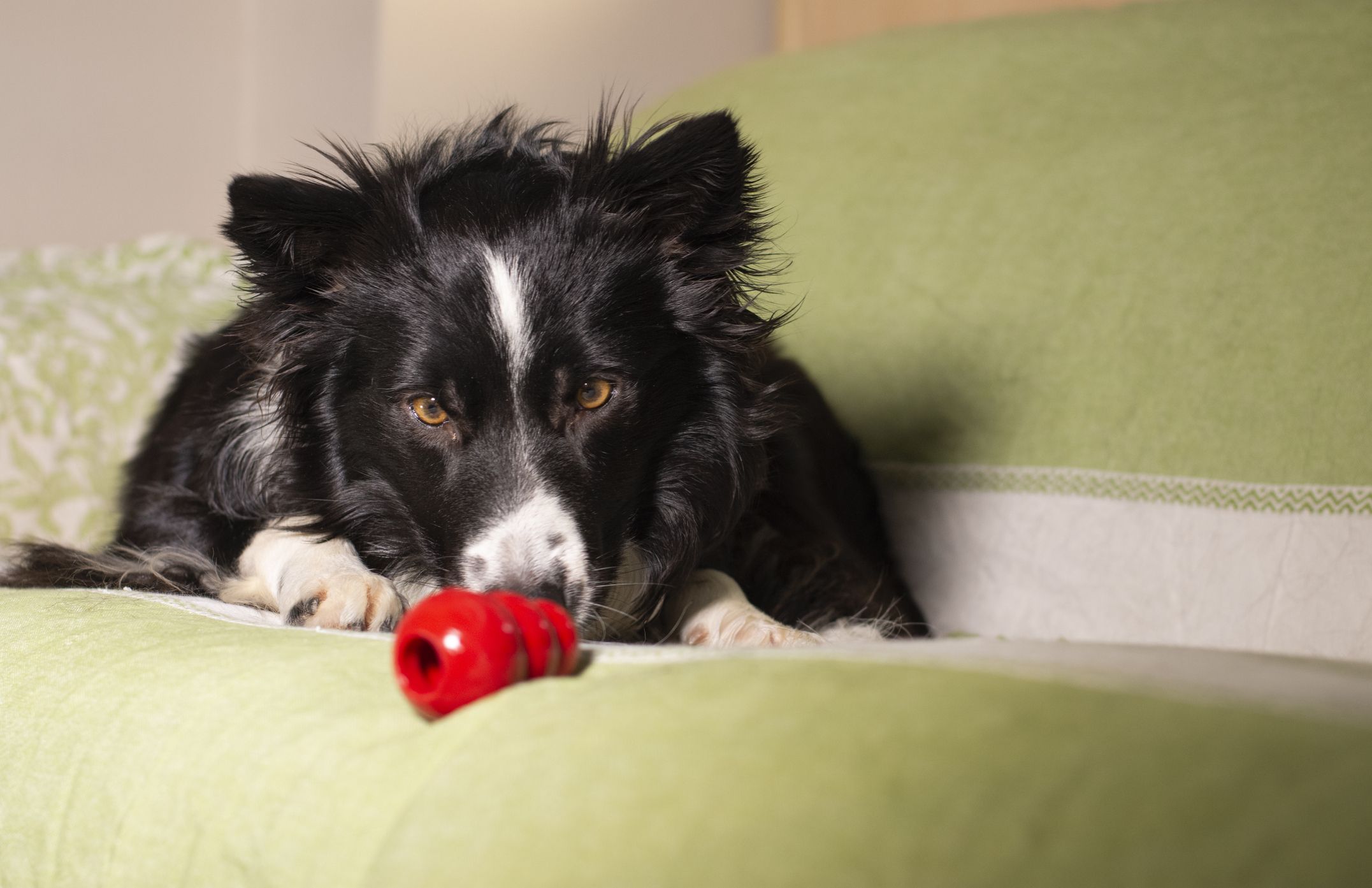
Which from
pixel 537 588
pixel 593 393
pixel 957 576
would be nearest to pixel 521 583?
pixel 537 588

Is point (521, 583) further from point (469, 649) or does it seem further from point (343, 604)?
point (469, 649)

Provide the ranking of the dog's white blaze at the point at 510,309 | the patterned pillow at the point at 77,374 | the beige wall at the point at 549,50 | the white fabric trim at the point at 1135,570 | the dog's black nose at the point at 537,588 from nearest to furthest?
the dog's black nose at the point at 537,588 < the dog's white blaze at the point at 510,309 < the white fabric trim at the point at 1135,570 < the patterned pillow at the point at 77,374 < the beige wall at the point at 549,50

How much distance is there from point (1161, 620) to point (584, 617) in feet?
4.97

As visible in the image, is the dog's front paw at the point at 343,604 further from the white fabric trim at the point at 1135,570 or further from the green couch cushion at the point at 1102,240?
the green couch cushion at the point at 1102,240

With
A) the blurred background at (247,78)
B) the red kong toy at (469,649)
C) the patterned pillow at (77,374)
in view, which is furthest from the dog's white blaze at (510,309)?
the blurred background at (247,78)

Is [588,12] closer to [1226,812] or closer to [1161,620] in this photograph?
[1161,620]

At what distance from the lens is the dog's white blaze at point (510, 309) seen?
201 cm

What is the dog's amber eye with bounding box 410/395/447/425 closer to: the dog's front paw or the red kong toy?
the dog's front paw

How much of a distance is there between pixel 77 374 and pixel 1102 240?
280 cm

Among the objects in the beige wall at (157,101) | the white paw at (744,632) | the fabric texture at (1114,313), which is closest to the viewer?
the white paw at (744,632)

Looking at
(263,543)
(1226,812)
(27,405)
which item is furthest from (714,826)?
(27,405)

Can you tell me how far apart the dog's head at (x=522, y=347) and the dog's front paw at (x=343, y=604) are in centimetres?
14

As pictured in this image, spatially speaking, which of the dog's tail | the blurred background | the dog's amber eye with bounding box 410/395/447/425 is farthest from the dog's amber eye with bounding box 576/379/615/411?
the blurred background

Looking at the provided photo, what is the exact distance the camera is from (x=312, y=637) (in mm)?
1561
